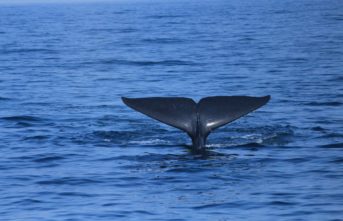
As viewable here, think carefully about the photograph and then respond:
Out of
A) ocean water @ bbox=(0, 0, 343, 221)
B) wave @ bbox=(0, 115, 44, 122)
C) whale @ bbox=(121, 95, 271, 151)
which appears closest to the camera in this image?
ocean water @ bbox=(0, 0, 343, 221)

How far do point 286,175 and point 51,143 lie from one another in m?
3.81

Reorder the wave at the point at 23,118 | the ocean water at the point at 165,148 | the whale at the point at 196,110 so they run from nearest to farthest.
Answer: the ocean water at the point at 165,148 < the whale at the point at 196,110 < the wave at the point at 23,118

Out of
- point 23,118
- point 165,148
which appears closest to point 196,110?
point 165,148

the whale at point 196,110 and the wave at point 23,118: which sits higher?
the wave at point 23,118

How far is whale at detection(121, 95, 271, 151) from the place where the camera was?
11969 mm

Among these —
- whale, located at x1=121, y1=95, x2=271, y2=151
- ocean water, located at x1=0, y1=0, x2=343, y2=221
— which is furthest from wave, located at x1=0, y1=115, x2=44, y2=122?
whale, located at x1=121, y1=95, x2=271, y2=151

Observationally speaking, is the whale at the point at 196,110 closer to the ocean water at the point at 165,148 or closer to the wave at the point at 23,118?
the ocean water at the point at 165,148

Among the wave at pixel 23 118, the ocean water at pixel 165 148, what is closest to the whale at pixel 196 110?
the ocean water at pixel 165 148

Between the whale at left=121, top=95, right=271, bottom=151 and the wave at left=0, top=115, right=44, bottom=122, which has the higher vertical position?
the wave at left=0, top=115, right=44, bottom=122

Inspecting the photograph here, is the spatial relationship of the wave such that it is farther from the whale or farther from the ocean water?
the whale

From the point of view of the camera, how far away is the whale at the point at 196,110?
12.0 meters

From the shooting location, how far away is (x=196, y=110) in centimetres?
1212

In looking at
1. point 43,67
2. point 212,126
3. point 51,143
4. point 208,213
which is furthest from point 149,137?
point 43,67

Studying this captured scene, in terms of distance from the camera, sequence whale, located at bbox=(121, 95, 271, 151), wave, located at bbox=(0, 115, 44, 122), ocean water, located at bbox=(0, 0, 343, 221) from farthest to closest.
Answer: wave, located at bbox=(0, 115, 44, 122), whale, located at bbox=(121, 95, 271, 151), ocean water, located at bbox=(0, 0, 343, 221)
